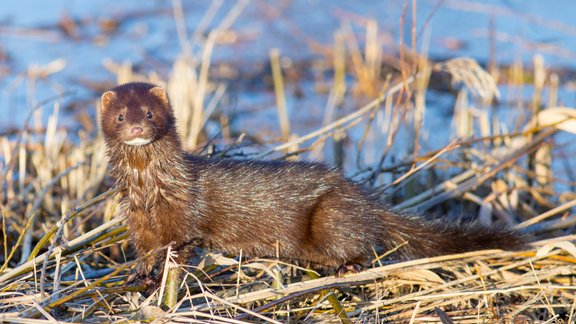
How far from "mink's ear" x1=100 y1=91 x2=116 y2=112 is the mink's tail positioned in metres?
1.59

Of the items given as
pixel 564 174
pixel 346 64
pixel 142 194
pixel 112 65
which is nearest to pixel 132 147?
pixel 142 194

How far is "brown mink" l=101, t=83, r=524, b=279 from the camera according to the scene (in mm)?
4004

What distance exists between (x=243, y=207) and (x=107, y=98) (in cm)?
88

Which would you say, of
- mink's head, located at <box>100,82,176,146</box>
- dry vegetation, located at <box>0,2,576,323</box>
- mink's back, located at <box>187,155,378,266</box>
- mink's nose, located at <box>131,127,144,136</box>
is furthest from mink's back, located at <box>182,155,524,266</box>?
mink's nose, located at <box>131,127,144,136</box>

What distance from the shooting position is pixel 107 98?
3.98 meters

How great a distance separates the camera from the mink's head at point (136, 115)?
3852 mm

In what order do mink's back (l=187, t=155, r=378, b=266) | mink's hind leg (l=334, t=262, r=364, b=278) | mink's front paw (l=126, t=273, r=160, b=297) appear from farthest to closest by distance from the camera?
mink's hind leg (l=334, t=262, r=364, b=278)
mink's back (l=187, t=155, r=378, b=266)
mink's front paw (l=126, t=273, r=160, b=297)

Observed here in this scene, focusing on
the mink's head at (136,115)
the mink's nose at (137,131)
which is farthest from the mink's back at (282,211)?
the mink's nose at (137,131)

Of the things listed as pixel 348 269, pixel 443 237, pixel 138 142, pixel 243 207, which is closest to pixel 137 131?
pixel 138 142

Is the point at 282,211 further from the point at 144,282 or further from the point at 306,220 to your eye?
the point at 144,282

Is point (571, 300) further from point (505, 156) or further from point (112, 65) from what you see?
point (112, 65)

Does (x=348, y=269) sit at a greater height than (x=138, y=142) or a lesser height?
lesser

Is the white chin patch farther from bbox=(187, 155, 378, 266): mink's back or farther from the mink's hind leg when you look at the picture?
the mink's hind leg

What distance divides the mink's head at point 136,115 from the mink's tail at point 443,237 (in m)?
1.35
